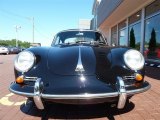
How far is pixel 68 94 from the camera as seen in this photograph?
108 inches

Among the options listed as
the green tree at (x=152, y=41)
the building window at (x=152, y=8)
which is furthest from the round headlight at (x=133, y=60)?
the green tree at (x=152, y=41)

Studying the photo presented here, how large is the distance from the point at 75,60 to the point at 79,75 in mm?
259

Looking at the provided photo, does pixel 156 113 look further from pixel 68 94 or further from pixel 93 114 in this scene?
pixel 68 94

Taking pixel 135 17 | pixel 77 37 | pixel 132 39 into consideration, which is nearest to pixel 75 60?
pixel 77 37

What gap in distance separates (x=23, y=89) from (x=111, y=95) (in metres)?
1.05

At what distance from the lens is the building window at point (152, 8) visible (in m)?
11.0

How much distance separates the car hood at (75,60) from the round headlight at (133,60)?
0.28 meters

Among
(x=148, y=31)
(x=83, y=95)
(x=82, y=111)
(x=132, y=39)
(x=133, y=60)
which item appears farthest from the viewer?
(x=132, y=39)

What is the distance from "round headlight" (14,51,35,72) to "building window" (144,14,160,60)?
8.47 m

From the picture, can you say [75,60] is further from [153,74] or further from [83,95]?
[153,74]

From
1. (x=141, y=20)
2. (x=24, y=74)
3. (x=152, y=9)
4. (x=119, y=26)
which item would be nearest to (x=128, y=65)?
(x=24, y=74)

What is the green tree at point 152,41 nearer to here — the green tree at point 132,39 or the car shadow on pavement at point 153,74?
the green tree at point 132,39

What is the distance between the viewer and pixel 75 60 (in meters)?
3.13

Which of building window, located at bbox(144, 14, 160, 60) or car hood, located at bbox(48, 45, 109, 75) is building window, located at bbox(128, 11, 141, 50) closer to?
building window, located at bbox(144, 14, 160, 60)
